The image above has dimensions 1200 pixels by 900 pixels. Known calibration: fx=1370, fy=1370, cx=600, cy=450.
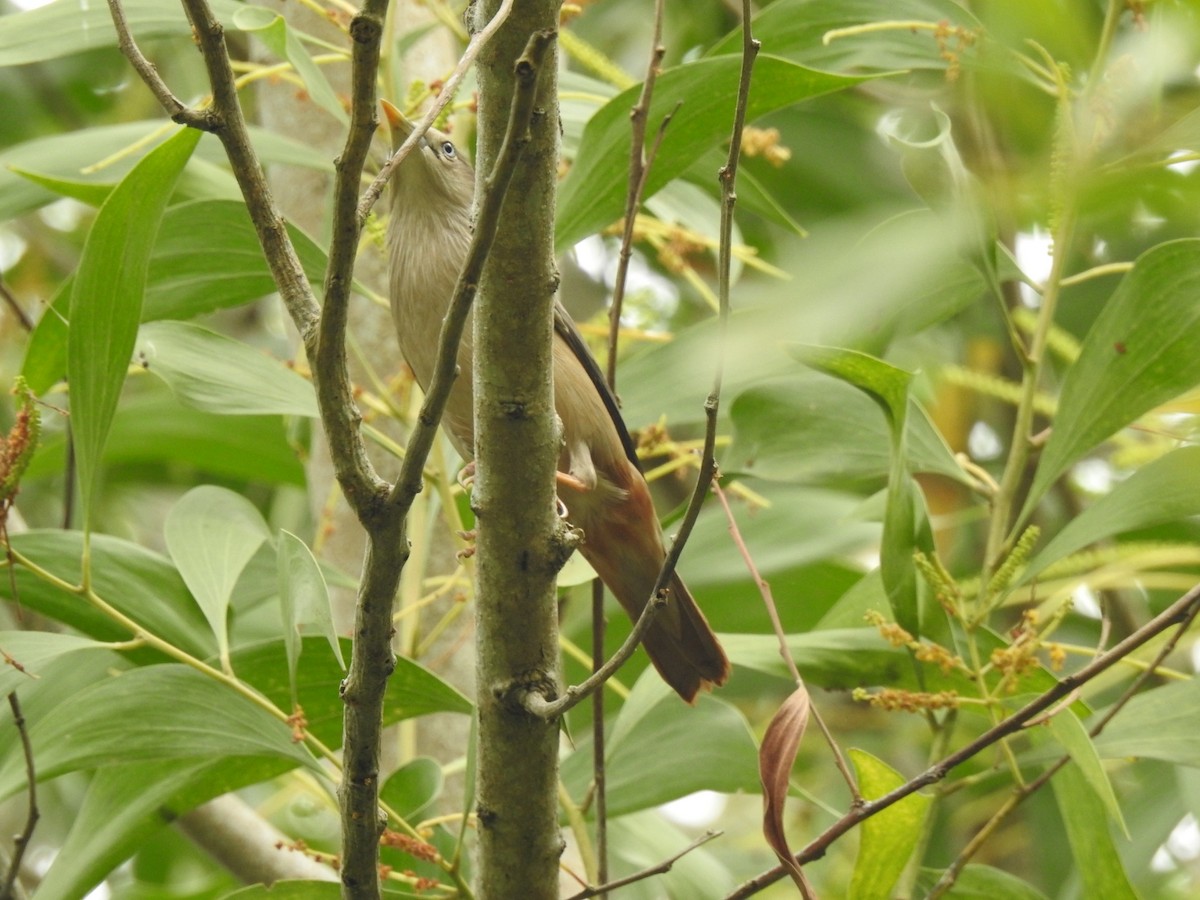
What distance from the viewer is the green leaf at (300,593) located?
1.99 metres

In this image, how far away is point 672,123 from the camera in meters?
2.70

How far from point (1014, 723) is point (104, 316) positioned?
160 cm

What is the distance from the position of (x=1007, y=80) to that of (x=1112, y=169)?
0.22m

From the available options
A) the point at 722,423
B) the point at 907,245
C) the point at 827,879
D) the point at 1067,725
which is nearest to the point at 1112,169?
the point at 907,245

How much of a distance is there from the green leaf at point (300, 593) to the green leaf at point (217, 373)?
2.07 feet

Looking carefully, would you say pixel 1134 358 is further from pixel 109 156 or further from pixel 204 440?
pixel 204 440

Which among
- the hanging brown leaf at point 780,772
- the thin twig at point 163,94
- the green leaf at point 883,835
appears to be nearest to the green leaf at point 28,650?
the thin twig at point 163,94

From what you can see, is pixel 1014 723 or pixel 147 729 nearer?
pixel 1014 723

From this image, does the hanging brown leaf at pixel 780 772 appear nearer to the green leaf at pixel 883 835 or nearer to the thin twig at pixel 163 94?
the green leaf at pixel 883 835

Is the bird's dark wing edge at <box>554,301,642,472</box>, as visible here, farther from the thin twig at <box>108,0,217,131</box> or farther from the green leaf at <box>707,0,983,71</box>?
the thin twig at <box>108,0,217,131</box>

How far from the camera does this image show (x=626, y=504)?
317cm

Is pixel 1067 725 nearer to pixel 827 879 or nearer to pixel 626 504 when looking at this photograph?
pixel 626 504

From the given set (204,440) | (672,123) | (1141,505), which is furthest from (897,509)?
(204,440)

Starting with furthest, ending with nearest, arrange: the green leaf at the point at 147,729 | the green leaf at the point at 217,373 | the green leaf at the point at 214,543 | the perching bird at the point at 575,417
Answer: the perching bird at the point at 575,417 → the green leaf at the point at 217,373 → the green leaf at the point at 214,543 → the green leaf at the point at 147,729
